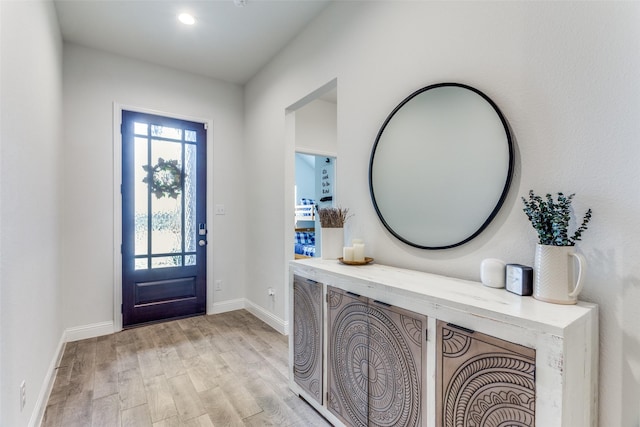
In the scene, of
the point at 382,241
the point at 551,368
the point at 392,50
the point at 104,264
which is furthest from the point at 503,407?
the point at 104,264

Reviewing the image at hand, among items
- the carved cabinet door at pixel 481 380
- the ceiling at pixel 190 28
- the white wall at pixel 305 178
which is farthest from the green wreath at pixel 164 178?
the white wall at pixel 305 178

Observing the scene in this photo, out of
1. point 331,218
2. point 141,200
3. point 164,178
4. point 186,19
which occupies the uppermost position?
point 186,19

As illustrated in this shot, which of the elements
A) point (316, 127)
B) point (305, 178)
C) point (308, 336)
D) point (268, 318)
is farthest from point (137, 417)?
point (305, 178)

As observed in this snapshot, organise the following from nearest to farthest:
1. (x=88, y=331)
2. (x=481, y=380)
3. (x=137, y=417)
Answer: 1. (x=481, y=380)
2. (x=137, y=417)
3. (x=88, y=331)

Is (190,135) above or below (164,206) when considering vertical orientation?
above

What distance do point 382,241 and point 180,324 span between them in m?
2.54

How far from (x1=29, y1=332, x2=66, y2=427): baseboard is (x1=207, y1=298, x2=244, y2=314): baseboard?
1383 mm

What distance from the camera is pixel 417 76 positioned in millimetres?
1747

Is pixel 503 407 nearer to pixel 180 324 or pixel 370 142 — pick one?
pixel 370 142

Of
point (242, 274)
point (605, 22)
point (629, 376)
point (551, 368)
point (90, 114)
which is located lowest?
point (242, 274)

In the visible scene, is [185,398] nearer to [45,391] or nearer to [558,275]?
[45,391]

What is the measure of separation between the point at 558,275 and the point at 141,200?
3.51m

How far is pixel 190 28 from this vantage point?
2.70m

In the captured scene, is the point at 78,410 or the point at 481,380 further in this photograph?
the point at 78,410
